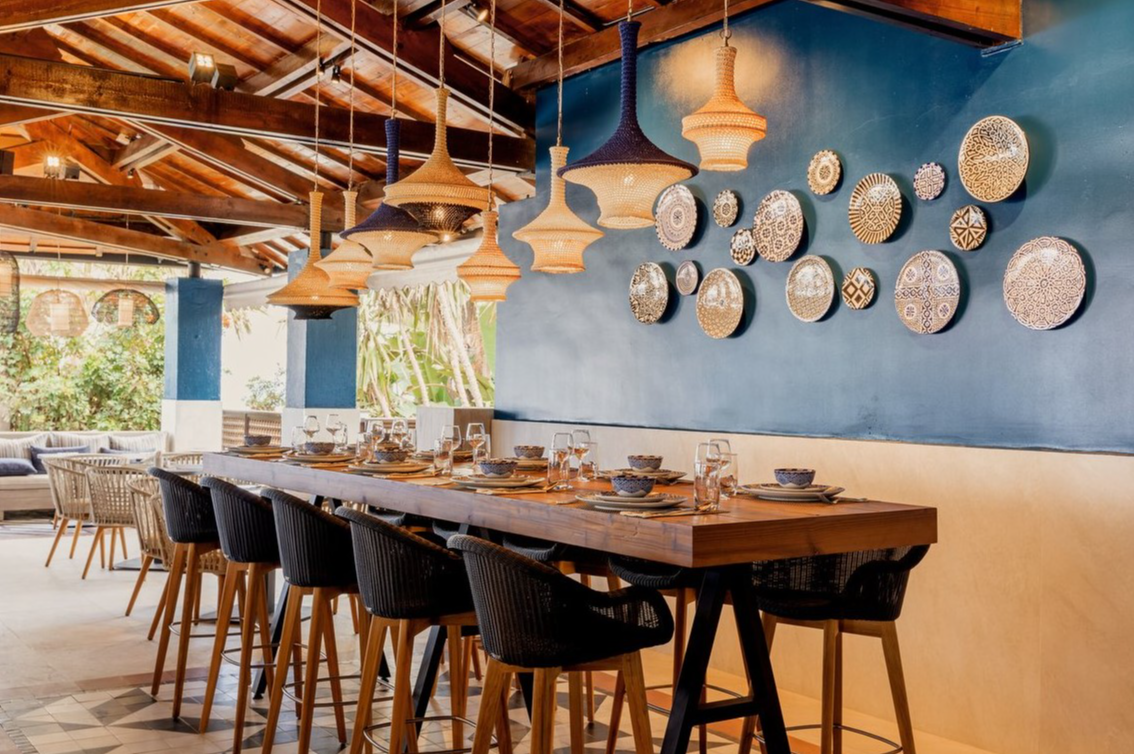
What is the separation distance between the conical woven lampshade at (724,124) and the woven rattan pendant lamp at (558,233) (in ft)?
2.09

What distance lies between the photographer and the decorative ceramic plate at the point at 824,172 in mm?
4777

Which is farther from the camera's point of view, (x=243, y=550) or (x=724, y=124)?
(x=243, y=550)

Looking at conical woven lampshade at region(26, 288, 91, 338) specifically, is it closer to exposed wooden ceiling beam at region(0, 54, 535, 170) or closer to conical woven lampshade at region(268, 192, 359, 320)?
exposed wooden ceiling beam at region(0, 54, 535, 170)

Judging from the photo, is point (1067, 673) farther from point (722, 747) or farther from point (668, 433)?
point (668, 433)

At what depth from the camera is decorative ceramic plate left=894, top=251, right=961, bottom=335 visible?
4273 mm

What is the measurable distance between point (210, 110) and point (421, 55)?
128 cm

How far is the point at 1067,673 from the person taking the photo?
384 centimetres

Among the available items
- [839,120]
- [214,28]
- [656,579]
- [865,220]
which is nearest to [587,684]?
[656,579]

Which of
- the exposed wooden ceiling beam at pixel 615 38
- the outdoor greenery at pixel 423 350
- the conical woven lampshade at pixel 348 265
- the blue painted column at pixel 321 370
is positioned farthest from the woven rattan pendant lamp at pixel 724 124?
the outdoor greenery at pixel 423 350

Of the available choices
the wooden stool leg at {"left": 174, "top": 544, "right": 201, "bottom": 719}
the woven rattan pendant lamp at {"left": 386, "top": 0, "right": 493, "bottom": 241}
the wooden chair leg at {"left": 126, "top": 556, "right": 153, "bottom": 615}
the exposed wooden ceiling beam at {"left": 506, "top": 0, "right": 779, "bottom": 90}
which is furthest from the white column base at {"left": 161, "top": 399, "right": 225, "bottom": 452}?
the woven rattan pendant lamp at {"left": 386, "top": 0, "right": 493, "bottom": 241}

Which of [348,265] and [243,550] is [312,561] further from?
[348,265]

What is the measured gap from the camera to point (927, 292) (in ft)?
14.3

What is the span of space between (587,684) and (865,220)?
2182 mm

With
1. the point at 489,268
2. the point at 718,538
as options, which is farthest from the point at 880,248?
the point at 718,538
